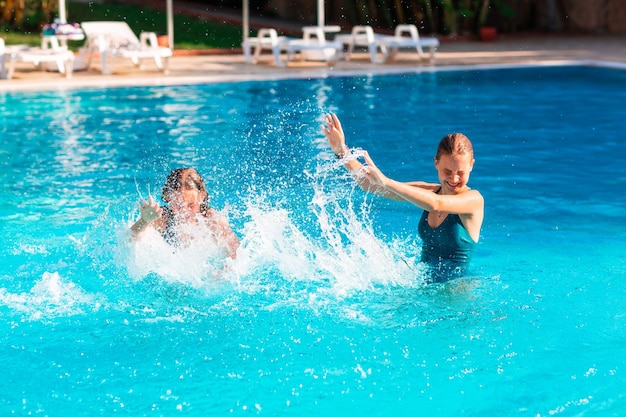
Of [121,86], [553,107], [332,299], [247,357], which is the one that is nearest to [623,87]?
[553,107]

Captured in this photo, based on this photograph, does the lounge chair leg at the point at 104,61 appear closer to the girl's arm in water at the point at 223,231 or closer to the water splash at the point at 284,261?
the water splash at the point at 284,261

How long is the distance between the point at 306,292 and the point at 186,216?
0.88 m

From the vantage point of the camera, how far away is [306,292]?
5.71m

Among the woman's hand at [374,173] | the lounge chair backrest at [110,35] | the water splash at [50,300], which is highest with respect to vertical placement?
the lounge chair backrest at [110,35]

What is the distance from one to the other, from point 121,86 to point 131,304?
9112mm

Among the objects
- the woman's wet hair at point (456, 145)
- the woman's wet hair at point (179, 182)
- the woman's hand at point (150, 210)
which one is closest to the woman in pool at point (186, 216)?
the woman's wet hair at point (179, 182)

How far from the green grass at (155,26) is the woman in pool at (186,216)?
13.1 m

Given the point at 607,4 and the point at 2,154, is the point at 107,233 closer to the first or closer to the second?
the point at 2,154

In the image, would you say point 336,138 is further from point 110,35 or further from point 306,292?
point 110,35

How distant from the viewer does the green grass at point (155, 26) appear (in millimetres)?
18500

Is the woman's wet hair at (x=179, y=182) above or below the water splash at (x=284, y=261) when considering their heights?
→ above

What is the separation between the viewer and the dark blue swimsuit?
16.5 ft

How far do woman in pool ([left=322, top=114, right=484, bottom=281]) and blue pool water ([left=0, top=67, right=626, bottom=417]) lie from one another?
11.6 inches

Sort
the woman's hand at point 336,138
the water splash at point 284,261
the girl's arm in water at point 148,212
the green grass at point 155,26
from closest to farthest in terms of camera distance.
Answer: the woman's hand at point 336,138, the girl's arm in water at point 148,212, the water splash at point 284,261, the green grass at point 155,26
